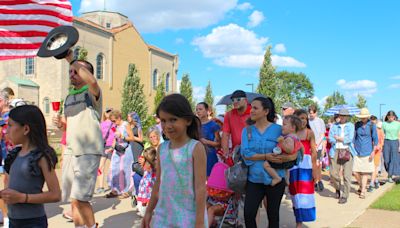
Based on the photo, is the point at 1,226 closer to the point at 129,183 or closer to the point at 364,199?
the point at 129,183

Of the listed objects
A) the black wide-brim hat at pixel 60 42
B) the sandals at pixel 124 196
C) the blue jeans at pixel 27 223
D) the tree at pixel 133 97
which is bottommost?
the sandals at pixel 124 196

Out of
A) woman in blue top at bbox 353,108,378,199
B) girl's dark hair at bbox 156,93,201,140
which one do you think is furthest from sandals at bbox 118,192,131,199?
girl's dark hair at bbox 156,93,201,140

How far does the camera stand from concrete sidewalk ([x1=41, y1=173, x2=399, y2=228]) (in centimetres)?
637

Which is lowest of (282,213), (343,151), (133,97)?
(282,213)

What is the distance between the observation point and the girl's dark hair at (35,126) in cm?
296

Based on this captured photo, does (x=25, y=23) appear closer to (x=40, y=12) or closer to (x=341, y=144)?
(x=40, y=12)

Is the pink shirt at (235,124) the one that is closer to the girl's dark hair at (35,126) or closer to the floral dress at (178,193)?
the floral dress at (178,193)

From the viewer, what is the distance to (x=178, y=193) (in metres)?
2.82

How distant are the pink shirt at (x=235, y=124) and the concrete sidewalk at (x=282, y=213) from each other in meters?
1.52

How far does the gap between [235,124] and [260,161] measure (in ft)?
4.77

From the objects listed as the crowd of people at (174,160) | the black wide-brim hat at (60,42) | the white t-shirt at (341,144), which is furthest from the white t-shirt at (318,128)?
the black wide-brim hat at (60,42)

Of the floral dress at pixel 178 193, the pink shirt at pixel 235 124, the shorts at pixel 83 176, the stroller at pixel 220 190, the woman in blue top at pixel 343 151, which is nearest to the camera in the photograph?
the floral dress at pixel 178 193

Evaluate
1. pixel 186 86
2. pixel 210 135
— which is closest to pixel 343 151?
pixel 210 135

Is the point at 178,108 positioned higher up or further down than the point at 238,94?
further down
